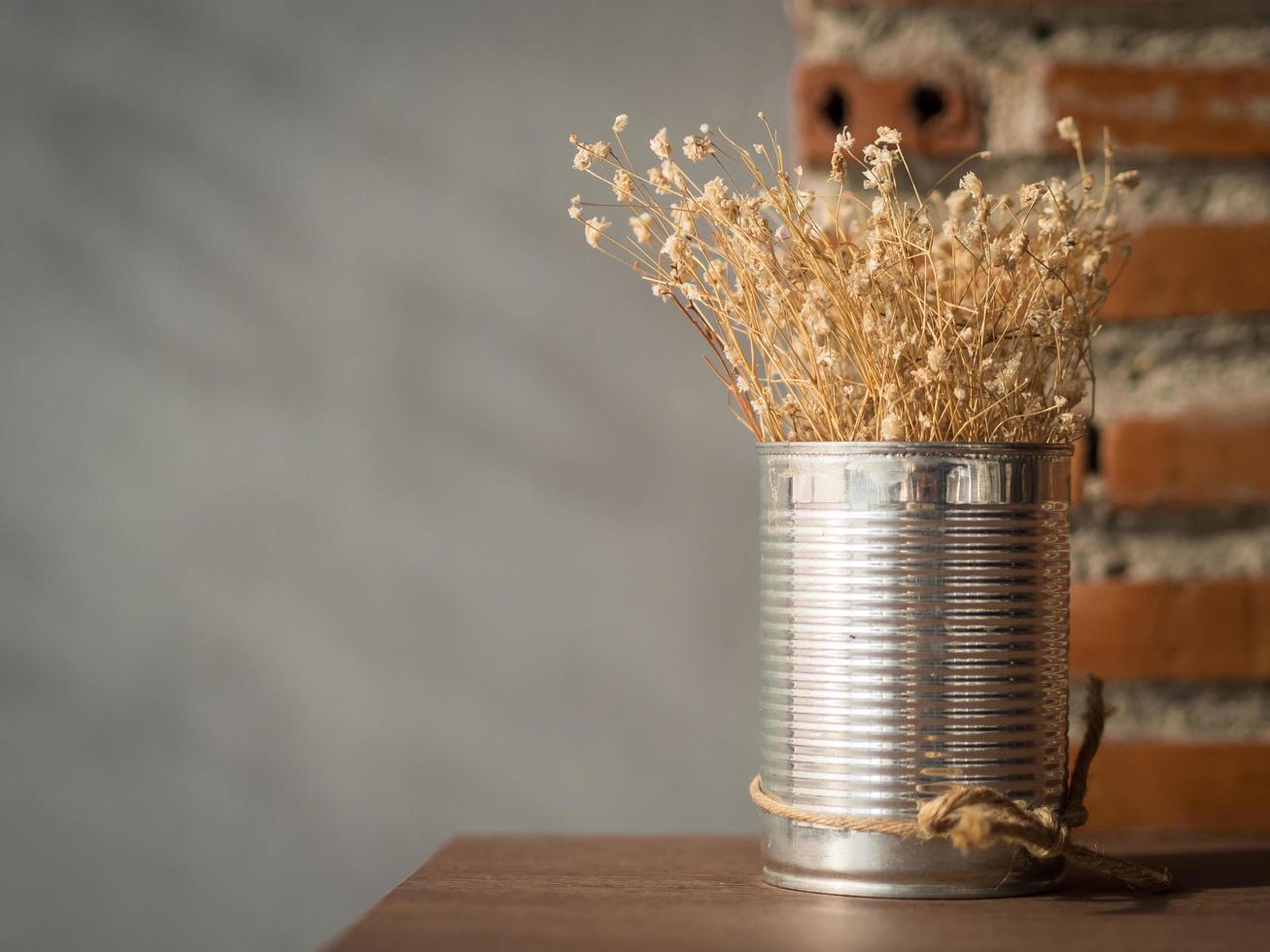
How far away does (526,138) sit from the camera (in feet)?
6.07

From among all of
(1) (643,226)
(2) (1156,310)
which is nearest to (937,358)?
(1) (643,226)

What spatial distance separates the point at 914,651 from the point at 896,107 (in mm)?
594

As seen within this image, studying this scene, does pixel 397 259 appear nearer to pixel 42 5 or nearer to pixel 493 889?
pixel 42 5

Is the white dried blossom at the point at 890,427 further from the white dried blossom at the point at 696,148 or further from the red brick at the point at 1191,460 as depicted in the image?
the red brick at the point at 1191,460

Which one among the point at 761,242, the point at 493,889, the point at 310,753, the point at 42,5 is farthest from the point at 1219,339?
the point at 42,5

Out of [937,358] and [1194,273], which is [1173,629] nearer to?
[1194,273]

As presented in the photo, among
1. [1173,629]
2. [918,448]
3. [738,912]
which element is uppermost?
[918,448]

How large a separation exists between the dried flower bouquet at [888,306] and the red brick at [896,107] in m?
0.25

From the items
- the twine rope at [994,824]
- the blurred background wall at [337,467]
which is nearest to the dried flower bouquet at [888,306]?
the twine rope at [994,824]

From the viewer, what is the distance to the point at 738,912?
0.81 meters

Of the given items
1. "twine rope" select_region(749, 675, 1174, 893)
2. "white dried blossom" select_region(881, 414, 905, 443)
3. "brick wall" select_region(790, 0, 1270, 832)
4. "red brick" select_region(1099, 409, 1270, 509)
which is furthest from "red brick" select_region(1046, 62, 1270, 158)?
"twine rope" select_region(749, 675, 1174, 893)

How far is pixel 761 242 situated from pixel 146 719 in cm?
135

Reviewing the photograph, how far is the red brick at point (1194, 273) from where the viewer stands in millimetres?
1194

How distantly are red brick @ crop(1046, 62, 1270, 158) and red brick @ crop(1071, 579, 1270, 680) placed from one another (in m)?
0.41
